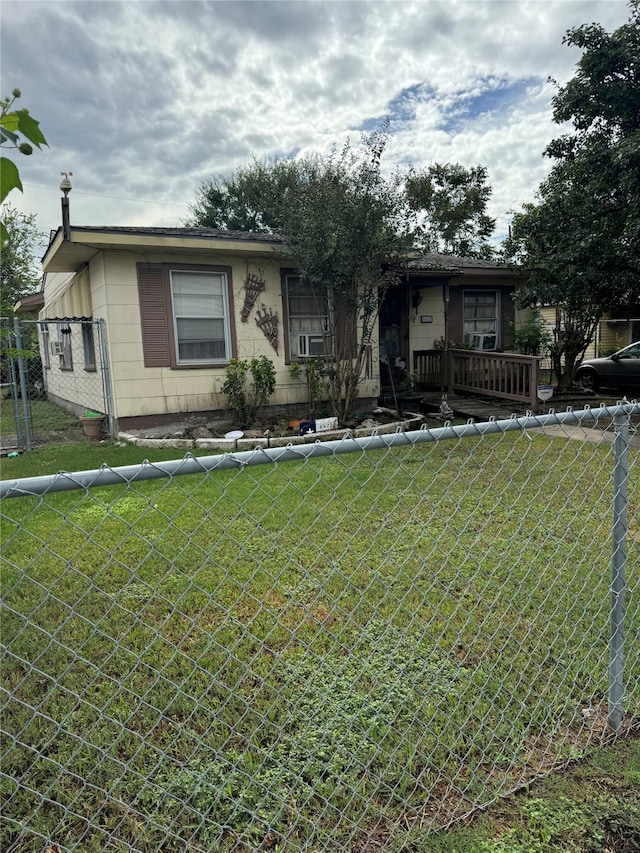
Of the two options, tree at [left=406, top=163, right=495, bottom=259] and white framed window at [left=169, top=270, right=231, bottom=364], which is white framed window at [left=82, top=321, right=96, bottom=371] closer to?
white framed window at [left=169, top=270, right=231, bottom=364]

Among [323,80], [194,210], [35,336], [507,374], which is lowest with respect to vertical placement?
[507,374]

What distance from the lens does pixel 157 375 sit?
840 centimetres

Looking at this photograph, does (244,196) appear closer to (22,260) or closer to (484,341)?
(22,260)

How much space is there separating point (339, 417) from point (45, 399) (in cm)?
1099

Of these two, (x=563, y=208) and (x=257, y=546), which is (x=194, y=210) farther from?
(x=257, y=546)

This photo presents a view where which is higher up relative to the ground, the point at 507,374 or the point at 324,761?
the point at 507,374

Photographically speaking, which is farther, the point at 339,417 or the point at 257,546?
the point at 339,417

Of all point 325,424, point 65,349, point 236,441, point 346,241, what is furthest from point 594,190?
point 65,349

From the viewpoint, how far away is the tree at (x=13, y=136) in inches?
36.2

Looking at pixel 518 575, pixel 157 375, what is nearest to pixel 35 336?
pixel 157 375

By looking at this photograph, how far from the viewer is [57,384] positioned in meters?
13.8

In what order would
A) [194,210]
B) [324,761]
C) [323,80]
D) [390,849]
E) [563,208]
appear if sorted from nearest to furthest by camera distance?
[390,849] < [324,761] < [323,80] < [563,208] < [194,210]

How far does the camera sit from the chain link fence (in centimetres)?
177

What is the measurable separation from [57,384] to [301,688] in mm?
13378
